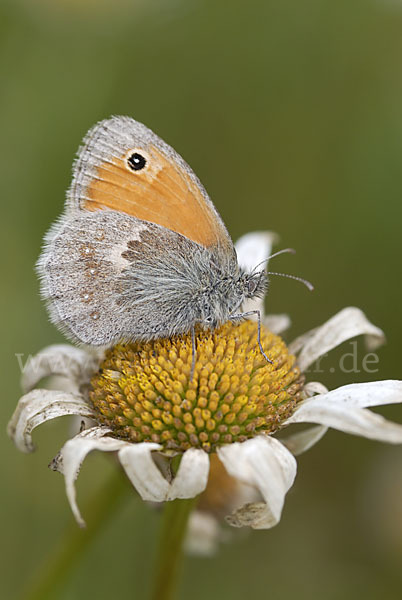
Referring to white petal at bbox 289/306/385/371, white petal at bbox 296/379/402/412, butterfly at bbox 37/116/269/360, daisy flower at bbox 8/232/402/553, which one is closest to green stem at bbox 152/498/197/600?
daisy flower at bbox 8/232/402/553

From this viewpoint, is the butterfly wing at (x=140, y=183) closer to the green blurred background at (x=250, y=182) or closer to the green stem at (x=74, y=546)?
the green stem at (x=74, y=546)

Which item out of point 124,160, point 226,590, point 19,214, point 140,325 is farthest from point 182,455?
point 19,214

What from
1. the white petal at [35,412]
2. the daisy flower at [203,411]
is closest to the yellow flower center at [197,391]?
the daisy flower at [203,411]

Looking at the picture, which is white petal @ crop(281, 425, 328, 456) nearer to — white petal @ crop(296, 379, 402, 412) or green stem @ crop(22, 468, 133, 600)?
white petal @ crop(296, 379, 402, 412)

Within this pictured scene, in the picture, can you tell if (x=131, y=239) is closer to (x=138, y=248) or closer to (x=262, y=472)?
(x=138, y=248)

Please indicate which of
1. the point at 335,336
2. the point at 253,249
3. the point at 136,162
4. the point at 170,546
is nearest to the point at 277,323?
the point at 335,336

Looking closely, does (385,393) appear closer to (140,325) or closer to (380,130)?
(140,325)
